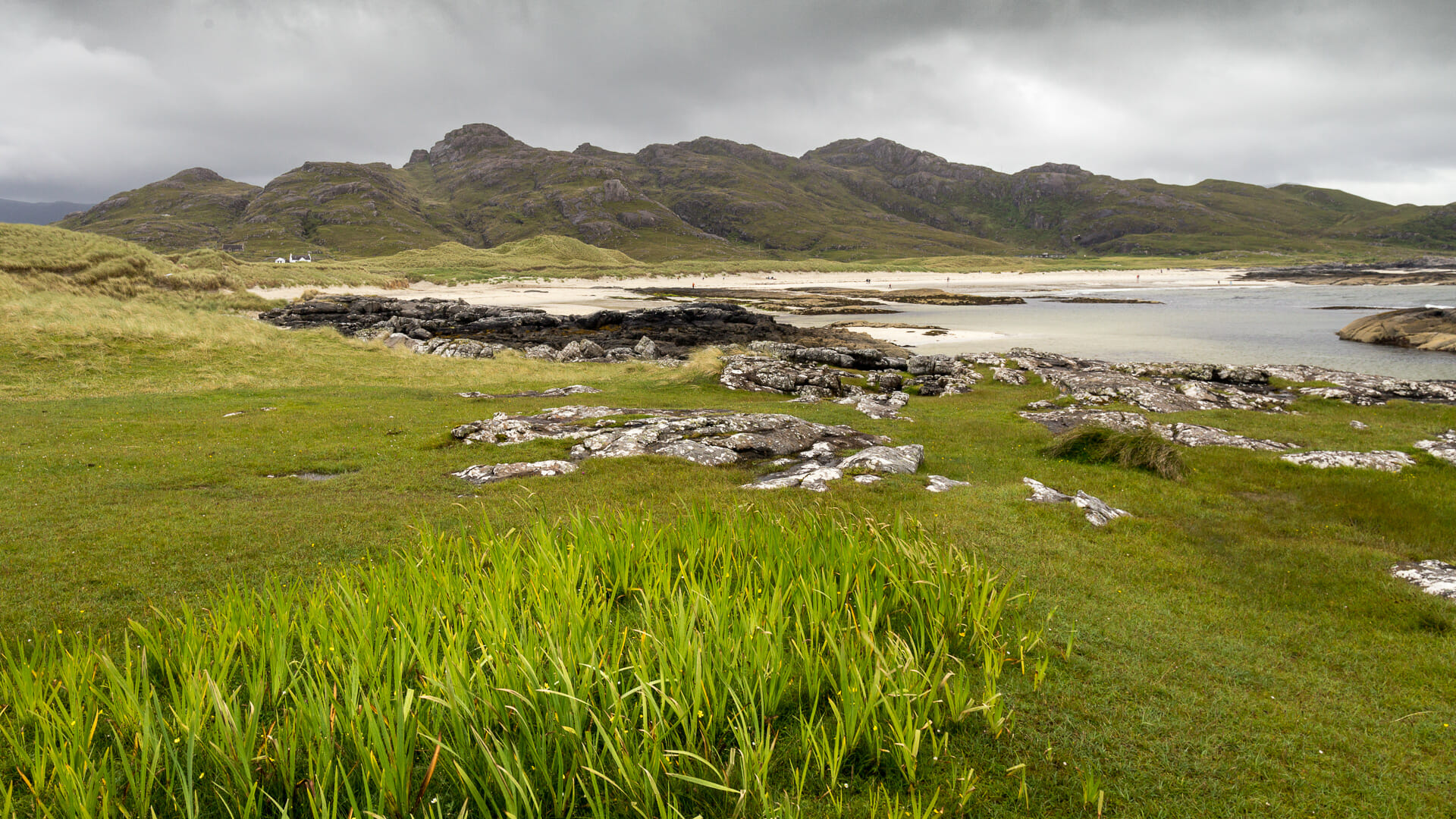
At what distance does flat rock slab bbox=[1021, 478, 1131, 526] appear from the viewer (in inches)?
490

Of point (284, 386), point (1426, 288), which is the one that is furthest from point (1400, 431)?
point (1426, 288)

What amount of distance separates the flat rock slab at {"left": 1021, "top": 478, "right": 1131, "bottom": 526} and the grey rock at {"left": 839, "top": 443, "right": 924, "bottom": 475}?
2.99 metres

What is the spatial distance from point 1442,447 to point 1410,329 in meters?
55.5

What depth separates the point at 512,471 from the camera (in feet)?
55.7

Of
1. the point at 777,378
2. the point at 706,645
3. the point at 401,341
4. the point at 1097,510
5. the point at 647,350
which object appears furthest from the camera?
the point at 401,341

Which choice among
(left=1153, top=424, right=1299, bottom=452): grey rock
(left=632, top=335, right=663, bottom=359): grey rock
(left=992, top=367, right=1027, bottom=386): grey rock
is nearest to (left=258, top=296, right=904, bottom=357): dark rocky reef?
(left=632, top=335, right=663, bottom=359): grey rock

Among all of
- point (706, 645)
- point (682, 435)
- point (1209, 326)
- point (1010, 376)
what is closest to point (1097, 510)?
point (706, 645)

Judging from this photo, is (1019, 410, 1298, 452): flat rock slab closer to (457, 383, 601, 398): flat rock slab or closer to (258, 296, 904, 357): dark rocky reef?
(457, 383, 601, 398): flat rock slab

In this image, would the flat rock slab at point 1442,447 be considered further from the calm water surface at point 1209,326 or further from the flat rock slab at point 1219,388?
the calm water surface at point 1209,326

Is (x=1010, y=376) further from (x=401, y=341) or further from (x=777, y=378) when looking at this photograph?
(x=401, y=341)

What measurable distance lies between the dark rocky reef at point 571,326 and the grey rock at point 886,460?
36.6 metres

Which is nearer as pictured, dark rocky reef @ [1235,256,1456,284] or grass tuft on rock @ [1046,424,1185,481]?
grass tuft on rock @ [1046,424,1185,481]

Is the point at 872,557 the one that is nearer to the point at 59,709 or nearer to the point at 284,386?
the point at 59,709

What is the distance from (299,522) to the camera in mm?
12734
